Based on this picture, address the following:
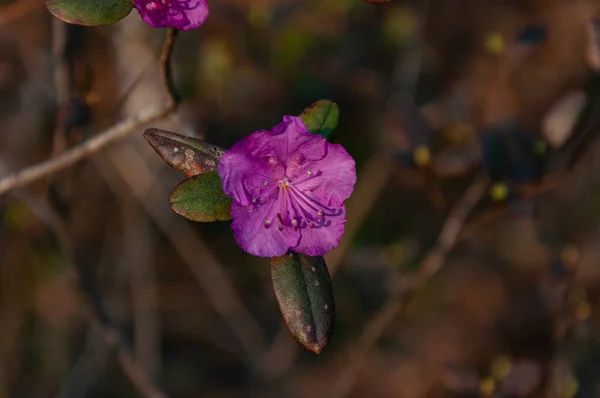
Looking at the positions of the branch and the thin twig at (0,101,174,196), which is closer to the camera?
the branch

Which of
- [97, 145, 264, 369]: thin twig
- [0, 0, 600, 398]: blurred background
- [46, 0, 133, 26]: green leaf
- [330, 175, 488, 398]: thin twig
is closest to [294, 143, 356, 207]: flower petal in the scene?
[46, 0, 133, 26]: green leaf

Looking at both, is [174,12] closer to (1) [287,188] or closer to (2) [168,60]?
(2) [168,60]

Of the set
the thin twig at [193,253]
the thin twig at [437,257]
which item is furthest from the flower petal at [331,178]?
the thin twig at [193,253]

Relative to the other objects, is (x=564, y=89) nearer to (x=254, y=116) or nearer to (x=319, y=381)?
(x=254, y=116)

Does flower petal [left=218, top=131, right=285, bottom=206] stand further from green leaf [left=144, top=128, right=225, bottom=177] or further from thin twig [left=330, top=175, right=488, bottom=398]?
thin twig [left=330, top=175, right=488, bottom=398]

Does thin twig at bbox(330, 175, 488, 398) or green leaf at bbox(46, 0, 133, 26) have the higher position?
green leaf at bbox(46, 0, 133, 26)

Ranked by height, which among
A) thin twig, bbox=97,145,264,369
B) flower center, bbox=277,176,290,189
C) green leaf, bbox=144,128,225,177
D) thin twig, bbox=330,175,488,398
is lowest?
thin twig, bbox=97,145,264,369

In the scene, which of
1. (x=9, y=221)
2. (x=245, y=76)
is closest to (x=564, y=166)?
(x=245, y=76)

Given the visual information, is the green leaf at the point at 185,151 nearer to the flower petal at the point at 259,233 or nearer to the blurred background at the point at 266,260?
the flower petal at the point at 259,233
